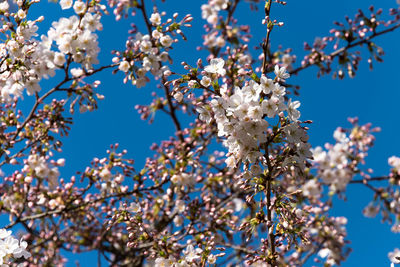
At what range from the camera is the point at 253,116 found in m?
2.52

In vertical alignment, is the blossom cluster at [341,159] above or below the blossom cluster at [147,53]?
below

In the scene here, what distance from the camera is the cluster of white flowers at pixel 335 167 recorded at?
70.0 inches

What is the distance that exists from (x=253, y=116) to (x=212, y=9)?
2.76m

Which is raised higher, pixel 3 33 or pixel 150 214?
pixel 3 33

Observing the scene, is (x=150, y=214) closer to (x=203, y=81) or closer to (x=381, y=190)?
(x=203, y=81)

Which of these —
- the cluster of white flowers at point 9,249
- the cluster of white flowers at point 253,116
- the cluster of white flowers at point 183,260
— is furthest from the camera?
the cluster of white flowers at point 183,260

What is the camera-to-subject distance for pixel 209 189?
17.3 feet

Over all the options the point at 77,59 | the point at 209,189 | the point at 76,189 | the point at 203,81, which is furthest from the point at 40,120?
the point at 203,81

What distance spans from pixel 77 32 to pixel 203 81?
1.40m

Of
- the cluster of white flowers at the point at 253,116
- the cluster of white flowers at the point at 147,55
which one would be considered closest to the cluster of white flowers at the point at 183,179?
the cluster of white flowers at the point at 147,55

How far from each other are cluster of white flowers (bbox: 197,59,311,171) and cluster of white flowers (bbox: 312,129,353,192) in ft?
2.29

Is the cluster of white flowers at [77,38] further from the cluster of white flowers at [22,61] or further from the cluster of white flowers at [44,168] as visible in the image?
the cluster of white flowers at [44,168]

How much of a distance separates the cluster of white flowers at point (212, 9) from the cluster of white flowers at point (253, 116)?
208 cm

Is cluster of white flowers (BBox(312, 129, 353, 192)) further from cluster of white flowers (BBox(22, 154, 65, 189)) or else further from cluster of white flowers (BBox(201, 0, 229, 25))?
cluster of white flowers (BBox(201, 0, 229, 25))
